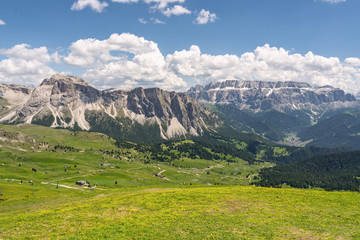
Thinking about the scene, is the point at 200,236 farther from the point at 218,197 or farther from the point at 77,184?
the point at 77,184

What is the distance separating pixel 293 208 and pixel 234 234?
852 inches

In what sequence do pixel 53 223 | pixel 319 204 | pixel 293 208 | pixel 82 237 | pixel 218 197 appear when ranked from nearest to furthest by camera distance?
pixel 82 237 → pixel 53 223 → pixel 293 208 → pixel 319 204 → pixel 218 197

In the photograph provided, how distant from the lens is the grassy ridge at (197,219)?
34750 mm

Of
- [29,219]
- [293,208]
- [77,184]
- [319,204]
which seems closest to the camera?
[29,219]

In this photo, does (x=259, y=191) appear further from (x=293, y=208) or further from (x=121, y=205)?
(x=121, y=205)

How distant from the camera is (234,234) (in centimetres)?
3462

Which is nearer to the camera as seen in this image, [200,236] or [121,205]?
[200,236]

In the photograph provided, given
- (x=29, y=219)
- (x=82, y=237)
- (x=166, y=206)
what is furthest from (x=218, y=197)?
(x=29, y=219)

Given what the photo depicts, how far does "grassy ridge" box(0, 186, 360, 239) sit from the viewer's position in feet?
114

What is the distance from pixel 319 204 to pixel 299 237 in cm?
2298

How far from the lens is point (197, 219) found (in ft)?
135

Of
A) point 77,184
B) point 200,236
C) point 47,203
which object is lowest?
point 77,184

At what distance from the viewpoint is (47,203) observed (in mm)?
60000

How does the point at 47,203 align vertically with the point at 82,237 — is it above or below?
below
